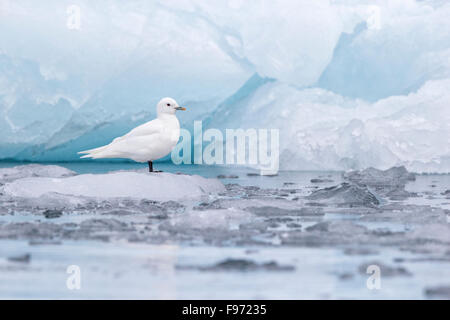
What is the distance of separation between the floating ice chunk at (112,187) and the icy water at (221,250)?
0.27 m

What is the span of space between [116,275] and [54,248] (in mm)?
799

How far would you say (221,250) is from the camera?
150 inches

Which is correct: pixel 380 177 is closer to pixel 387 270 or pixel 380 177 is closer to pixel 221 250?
pixel 221 250

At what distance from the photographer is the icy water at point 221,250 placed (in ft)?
9.85

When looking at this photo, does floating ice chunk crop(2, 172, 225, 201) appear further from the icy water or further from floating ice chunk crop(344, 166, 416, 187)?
floating ice chunk crop(344, 166, 416, 187)

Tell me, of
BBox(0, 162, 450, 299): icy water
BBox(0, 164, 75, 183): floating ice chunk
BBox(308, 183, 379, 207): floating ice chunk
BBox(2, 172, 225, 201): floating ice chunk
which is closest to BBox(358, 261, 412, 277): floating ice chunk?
BBox(0, 162, 450, 299): icy water

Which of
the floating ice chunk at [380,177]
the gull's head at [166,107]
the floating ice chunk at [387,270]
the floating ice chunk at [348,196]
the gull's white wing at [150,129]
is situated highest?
the gull's head at [166,107]

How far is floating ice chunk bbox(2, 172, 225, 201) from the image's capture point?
630 cm

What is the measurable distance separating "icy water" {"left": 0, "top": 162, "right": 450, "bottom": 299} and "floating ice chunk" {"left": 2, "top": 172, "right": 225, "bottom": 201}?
0.89ft

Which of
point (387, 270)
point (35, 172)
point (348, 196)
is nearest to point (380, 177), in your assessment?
point (348, 196)

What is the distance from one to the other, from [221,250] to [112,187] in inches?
110

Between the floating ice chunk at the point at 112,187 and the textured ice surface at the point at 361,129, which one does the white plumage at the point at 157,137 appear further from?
the textured ice surface at the point at 361,129

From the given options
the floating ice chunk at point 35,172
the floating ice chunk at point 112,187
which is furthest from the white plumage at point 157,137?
the floating ice chunk at point 35,172

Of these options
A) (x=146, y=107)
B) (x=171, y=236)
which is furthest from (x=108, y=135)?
(x=171, y=236)
